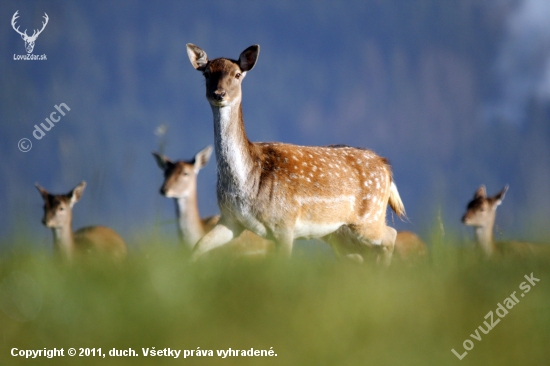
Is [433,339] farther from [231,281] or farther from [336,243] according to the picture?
[336,243]

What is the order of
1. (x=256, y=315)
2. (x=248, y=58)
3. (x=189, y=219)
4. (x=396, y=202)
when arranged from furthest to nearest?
(x=189, y=219) → (x=396, y=202) → (x=248, y=58) → (x=256, y=315)

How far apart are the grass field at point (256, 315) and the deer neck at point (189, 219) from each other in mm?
3342

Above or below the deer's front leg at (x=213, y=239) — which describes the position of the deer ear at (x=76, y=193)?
above

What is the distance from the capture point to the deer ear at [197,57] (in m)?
6.16

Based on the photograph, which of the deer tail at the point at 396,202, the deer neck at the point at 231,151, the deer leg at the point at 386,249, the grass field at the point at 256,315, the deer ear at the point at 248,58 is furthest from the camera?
the deer tail at the point at 396,202

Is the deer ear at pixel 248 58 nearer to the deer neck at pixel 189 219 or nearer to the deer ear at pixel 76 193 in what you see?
the deer neck at pixel 189 219

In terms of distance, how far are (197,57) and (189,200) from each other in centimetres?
263

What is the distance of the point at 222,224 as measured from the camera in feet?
19.8

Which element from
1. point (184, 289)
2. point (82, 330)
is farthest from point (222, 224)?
point (82, 330)

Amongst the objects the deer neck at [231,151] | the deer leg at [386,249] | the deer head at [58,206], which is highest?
the deer head at [58,206]

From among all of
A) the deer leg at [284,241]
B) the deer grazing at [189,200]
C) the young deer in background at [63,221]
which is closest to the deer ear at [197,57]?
the deer leg at [284,241]

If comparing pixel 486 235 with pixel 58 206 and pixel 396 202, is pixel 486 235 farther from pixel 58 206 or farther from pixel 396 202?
pixel 58 206

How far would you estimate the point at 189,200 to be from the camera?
8.45m

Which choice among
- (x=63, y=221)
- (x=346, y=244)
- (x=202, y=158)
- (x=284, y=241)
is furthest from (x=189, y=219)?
(x=284, y=241)
